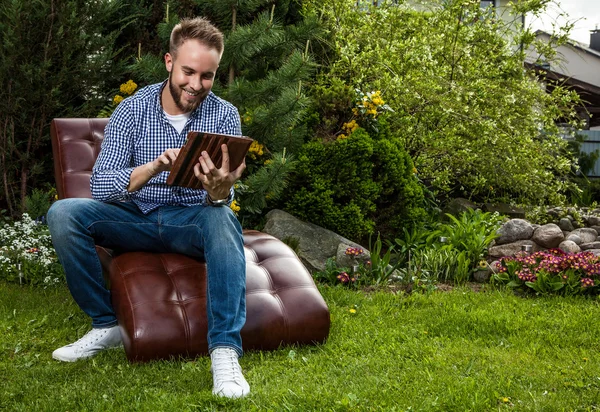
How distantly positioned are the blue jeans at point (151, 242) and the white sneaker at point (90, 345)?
0.05m

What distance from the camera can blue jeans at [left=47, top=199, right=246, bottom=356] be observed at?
10.5 feet

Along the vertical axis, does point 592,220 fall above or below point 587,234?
below

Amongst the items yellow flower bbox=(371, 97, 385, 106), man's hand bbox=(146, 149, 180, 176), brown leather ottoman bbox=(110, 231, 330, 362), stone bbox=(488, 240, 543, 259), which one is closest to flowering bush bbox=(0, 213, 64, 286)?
brown leather ottoman bbox=(110, 231, 330, 362)

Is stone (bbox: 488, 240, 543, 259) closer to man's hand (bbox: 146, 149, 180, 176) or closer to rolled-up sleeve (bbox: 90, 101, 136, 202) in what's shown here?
rolled-up sleeve (bbox: 90, 101, 136, 202)

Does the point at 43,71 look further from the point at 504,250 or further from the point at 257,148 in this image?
the point at 504,250

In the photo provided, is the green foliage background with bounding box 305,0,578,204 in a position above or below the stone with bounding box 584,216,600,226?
above

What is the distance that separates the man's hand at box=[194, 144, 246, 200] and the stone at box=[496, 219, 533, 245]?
11.9ft

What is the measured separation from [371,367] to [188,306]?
0.93m

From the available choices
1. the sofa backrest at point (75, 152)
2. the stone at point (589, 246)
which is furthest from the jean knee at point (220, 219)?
the stone at point (589, 246)

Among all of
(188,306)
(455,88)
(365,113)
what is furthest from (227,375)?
(455,88)

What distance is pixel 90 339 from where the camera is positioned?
140 inches

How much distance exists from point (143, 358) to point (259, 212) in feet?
8.45

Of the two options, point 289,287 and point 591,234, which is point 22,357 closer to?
point 289,287

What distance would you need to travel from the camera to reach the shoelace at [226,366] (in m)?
2.97
